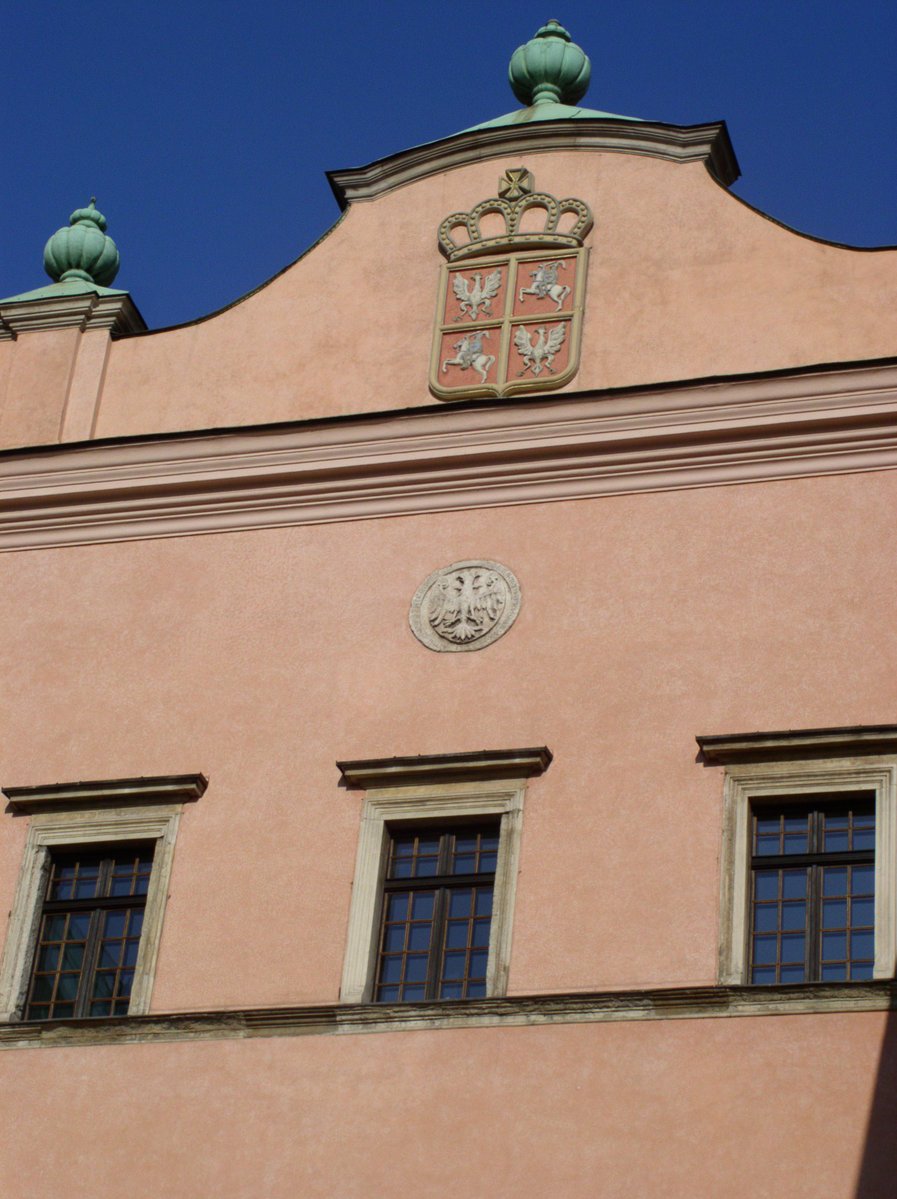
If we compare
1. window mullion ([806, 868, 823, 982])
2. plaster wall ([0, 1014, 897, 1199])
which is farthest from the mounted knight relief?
plaster wall ([0, 1014, 897, 1199])

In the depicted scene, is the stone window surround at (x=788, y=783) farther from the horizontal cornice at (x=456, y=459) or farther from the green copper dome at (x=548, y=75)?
the green copper dome at (x=548, y=75)

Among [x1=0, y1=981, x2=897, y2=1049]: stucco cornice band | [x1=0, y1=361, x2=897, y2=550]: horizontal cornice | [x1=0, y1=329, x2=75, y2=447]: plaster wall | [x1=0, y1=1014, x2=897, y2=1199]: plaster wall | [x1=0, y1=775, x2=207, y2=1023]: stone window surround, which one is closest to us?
[x1=0, y1=1014, x2=897, y2=1199]: plaster wall

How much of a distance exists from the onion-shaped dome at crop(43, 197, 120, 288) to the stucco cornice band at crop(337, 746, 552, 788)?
189 inches

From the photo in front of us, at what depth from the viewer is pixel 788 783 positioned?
15430 millimetres

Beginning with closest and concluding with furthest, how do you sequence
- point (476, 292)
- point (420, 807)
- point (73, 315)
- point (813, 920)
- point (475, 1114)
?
point (475, 1114)
point (813, 920)
point (420, 807)
point (476, 292)
point (73, 315)

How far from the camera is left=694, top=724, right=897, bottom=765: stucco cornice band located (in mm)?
15336

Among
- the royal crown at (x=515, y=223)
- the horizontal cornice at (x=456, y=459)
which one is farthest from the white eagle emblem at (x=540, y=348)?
the royal crown at (x=515, y=223)

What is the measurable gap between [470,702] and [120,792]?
2.26 metres

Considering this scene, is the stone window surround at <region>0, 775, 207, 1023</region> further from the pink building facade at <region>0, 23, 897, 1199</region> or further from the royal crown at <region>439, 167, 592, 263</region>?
the royal crown at <region>439, 167, 592, 263</region>

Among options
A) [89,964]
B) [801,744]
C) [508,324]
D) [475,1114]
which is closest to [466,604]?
[508,324]

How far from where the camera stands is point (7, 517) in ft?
59.2

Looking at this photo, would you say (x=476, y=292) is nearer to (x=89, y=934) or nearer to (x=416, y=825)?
(x=416, y=825)

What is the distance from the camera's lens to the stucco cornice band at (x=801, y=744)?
1534 centimetres

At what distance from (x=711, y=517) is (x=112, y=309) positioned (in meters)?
4.74
